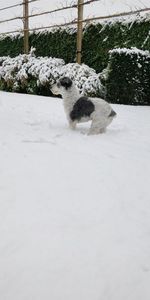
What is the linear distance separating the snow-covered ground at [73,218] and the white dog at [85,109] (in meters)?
0.39

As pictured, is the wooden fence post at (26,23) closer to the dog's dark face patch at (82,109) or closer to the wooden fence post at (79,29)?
the wooden fence post at (79,29)

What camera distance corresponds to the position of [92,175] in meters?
2.78

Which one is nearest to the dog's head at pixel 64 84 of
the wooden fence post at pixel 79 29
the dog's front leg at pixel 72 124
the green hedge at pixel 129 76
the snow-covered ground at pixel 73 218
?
the dog's front leg at pixel 72 124

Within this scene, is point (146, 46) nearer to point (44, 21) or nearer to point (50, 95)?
point (50, 95)

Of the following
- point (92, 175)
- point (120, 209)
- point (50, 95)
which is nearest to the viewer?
point (120, 209)

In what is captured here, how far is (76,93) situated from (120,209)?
2497mm

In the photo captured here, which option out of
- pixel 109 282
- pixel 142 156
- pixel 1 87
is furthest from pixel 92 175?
pixel 1 87

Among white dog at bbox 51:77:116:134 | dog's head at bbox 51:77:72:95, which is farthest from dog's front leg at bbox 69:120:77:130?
dog's head at bbox 51:77:72:95

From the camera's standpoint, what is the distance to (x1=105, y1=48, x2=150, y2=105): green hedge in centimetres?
683

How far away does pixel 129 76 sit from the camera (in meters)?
6.88

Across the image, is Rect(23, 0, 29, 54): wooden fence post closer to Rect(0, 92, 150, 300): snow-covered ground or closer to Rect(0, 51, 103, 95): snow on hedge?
Rect(0, 51, 103, 95): snow on hedge

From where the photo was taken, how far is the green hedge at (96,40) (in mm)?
7648

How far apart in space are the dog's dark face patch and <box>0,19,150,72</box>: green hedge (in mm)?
3678

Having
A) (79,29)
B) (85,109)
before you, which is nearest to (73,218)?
(85,109)
